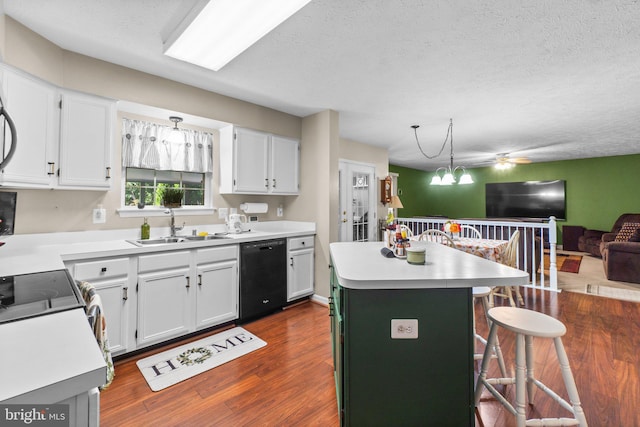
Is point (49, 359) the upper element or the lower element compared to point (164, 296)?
upper

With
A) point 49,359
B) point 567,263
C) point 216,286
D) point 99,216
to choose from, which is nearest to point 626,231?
point 567,263

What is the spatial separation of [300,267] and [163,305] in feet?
5.12

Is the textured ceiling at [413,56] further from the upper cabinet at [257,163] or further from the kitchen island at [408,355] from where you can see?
the kitchen island at [408,355]

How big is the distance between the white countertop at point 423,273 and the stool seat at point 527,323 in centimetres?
29

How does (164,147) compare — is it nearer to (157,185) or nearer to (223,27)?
(157,185)

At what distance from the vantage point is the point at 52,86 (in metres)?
2.13

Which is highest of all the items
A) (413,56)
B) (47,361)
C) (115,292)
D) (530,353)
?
(413,56)

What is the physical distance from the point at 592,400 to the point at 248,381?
224 centimetres

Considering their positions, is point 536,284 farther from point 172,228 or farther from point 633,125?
point 172,228

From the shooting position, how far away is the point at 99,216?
258 cm

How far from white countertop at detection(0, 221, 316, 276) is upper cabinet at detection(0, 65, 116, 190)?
46 centimetres

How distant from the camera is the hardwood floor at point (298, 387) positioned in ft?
5.58

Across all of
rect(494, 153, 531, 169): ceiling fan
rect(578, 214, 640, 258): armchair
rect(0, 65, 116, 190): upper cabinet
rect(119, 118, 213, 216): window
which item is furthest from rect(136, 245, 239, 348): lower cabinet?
rect(578, 214, 640, 258): armchair

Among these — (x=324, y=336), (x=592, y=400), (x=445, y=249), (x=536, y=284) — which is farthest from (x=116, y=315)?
(x=536, y=284)
